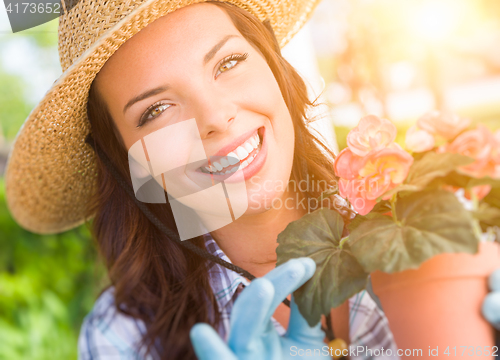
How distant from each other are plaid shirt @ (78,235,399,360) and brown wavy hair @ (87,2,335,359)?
0.02m

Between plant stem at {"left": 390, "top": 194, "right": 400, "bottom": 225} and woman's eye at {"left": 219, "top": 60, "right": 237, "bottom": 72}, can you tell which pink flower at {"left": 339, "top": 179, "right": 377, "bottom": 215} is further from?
woman's eye at {"left": 219, "top": 60, "right": 237, "bottom": 72}

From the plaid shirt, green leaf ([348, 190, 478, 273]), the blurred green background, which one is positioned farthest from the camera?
the blurred green background

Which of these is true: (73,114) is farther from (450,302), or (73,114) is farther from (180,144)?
(450,302)

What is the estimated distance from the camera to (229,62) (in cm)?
79

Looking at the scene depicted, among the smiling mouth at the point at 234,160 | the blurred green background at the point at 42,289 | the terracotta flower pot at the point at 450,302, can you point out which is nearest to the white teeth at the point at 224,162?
the smiling mouth at the point at 234,160

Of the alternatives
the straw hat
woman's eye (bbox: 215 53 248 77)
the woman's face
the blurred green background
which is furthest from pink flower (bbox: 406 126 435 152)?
the blurred green background

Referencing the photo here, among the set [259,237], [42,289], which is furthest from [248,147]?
[42,289]

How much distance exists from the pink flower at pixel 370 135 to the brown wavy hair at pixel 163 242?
336 mm

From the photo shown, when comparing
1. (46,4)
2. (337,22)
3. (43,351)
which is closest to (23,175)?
(46,4)

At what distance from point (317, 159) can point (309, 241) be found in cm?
38

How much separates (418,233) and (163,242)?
1.99 feet

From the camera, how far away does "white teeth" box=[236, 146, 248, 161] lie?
0.76 m

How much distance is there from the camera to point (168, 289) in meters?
0.83

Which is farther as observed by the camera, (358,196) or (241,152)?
(241,152)
